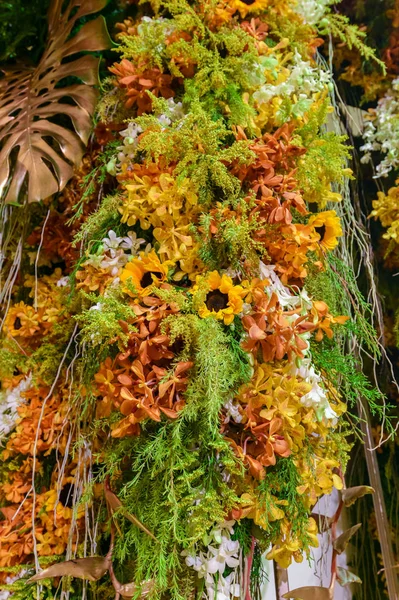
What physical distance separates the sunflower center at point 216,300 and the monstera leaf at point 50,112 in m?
0.38

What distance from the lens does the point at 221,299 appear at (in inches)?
30.0

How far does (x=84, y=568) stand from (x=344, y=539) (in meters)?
0.44

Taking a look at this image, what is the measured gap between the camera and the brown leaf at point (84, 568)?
707 mm

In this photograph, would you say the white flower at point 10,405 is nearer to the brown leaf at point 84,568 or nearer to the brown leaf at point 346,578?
the brown leaf at point 84,568

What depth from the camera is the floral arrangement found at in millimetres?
679

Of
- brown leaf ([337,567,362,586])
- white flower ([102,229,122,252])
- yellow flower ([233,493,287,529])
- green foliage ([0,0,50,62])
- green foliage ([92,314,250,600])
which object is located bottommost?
brown leaf ([337,567,362,586])

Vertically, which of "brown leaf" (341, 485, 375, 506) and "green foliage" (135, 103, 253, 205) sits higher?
"green foliage" (135, 103, 253, 205)

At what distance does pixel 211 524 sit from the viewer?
63cm

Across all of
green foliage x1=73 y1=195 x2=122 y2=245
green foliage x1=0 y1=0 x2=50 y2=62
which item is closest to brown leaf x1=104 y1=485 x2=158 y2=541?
green foliage x1=73 y1=195 x2=122 y2=245

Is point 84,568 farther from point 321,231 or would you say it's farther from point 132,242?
point 321,231

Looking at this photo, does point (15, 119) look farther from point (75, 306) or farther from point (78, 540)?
point (78, 540)

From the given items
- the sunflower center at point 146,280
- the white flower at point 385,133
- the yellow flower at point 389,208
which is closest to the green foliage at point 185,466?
the sunflower center at point 146,280

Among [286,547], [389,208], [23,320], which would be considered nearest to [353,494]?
[286,547]

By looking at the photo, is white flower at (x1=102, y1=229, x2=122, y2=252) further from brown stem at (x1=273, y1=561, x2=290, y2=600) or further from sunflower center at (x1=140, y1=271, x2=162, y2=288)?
brown stem at (x1=273, y1=561, x2=290, y2=600)
